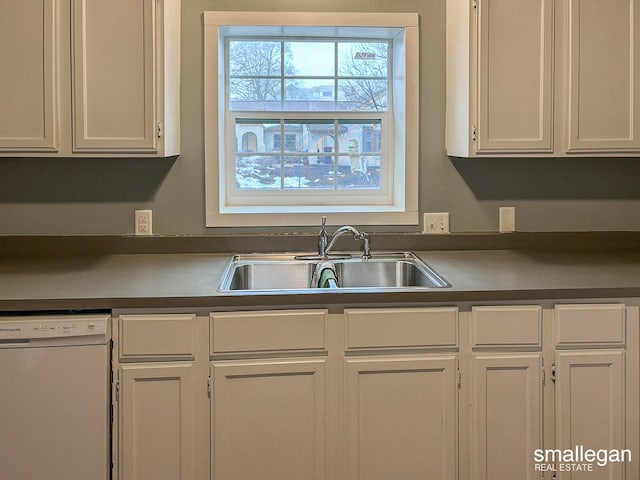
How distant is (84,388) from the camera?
A: 238 cm

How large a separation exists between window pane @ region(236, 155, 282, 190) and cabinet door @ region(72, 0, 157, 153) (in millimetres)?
649

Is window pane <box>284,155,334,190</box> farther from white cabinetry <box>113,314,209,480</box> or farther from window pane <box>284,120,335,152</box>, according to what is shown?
white cabinetry <box>113,314,209,480</box>

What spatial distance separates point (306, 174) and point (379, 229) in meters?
0.45

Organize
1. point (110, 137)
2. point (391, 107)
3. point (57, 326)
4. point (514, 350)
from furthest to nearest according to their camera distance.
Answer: point (391, 107) → point (110, 137) → point (514, 350) → point (57, 326)

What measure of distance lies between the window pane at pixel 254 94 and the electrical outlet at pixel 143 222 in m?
0.63

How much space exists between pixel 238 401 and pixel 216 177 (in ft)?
3.70

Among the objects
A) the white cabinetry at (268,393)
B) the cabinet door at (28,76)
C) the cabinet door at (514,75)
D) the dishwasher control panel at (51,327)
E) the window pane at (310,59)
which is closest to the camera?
A: the dishwasher control panel at (51,327)

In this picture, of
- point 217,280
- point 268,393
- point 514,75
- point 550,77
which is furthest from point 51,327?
point 550,77

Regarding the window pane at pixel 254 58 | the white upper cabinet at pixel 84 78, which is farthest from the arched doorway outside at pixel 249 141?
the white upper cabinet at pixel 84 78

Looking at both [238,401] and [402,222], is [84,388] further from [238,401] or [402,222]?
[402,222]

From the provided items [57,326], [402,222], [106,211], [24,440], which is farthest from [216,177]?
[24,440]

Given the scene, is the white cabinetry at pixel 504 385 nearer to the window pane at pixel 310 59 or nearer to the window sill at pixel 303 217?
the window sill at pixel 303 217

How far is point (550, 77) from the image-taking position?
296cm

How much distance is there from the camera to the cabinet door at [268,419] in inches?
96.7
